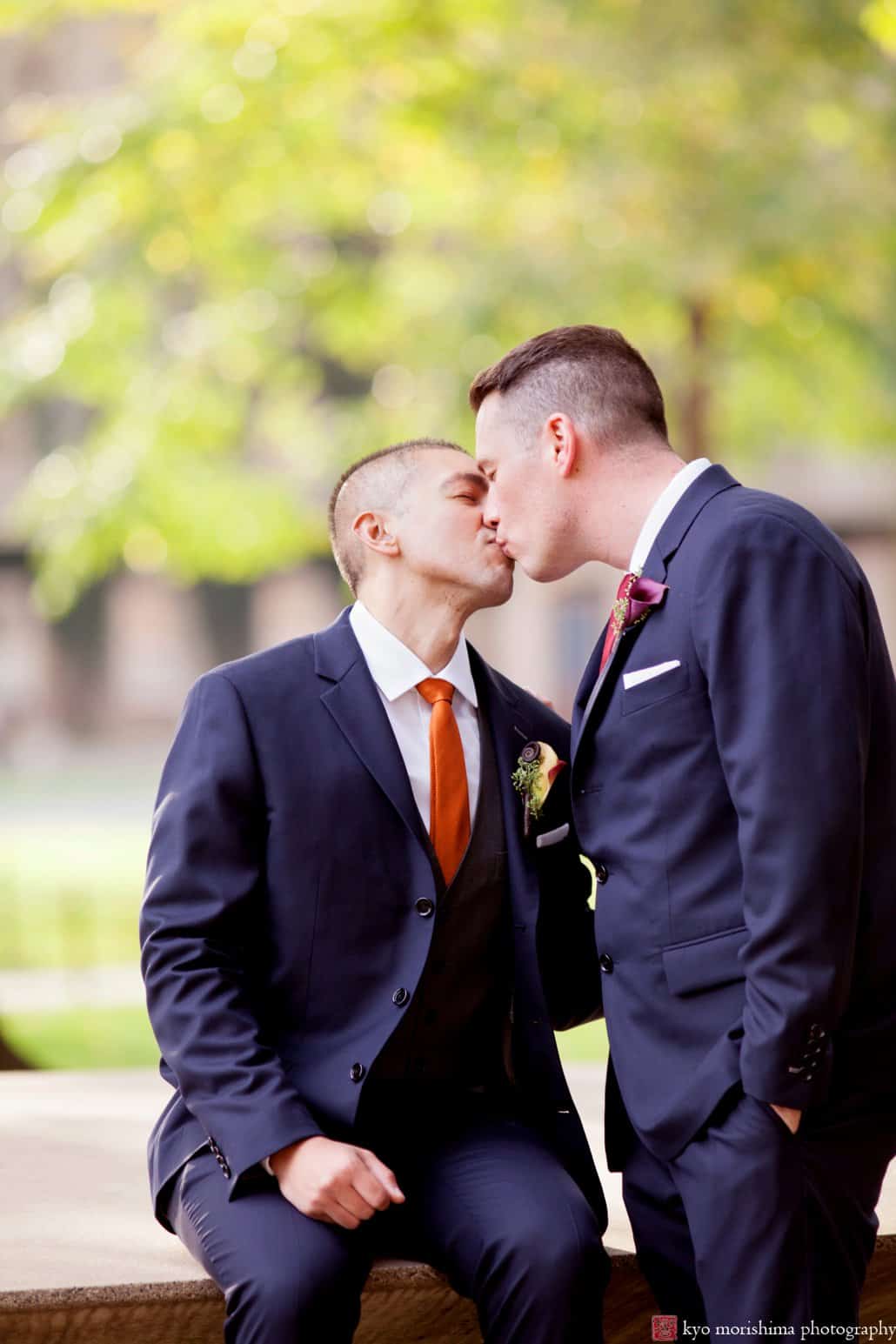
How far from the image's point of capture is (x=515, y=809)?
344 centimetres

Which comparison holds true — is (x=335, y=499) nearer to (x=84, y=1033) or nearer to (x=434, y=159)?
(x=84, y=1033)

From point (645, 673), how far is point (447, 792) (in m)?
0.65

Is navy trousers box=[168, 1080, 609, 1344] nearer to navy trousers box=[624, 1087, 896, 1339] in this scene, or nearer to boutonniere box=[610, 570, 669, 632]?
navy trousers box=[624, 1087, 896, 1339]

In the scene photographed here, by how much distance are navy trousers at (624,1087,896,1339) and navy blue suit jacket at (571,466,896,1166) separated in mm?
53

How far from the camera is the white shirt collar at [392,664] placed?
3451mm

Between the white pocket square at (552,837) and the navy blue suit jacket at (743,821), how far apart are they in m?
0.30

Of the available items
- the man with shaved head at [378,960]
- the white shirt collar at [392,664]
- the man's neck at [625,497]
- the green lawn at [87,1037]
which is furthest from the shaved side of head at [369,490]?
the green lawn at [87,1037]

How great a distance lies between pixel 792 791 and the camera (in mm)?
2561

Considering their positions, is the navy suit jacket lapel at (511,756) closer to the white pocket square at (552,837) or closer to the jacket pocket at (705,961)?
the white pocket square at (552,837)

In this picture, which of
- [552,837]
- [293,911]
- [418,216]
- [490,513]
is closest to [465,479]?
[490,513]

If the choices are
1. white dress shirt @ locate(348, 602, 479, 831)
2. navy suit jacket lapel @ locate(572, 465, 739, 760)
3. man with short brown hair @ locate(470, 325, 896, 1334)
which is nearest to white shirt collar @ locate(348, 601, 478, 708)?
white dress shirt @ locate(348, 602, 479, 831)

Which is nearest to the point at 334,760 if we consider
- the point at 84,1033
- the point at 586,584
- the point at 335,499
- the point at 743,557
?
the point at 335,499

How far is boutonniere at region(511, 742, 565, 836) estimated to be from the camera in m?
3.35

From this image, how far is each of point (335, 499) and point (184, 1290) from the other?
1.77m
